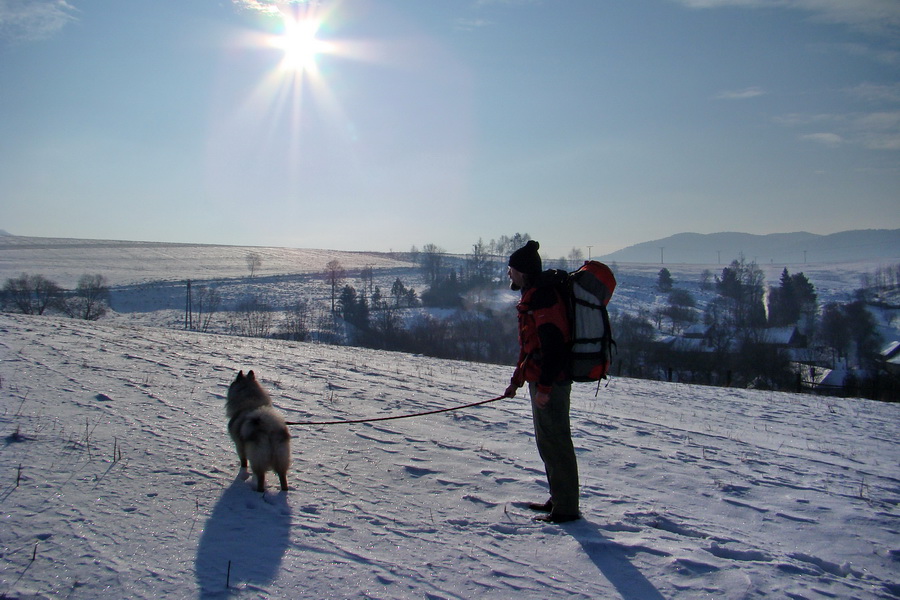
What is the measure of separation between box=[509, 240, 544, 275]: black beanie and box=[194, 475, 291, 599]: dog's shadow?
3.07 m

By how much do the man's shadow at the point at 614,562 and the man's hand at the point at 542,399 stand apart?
3.78 feet

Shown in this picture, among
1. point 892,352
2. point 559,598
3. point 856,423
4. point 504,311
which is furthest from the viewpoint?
point 504,311

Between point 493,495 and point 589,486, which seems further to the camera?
point 589,486

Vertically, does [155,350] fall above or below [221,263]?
below

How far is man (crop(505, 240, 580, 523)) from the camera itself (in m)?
4.35

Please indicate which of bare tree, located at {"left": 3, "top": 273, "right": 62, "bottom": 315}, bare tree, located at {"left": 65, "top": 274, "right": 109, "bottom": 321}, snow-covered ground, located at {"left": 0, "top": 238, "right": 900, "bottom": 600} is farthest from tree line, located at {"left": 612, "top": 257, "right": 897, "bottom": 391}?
bare tree, located at {"left": 3, "top": 273, "right": 62, "bottom": 315}

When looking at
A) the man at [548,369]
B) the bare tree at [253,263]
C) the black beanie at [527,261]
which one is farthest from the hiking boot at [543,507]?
the bare tree at [253,263]

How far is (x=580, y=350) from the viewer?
4473mm

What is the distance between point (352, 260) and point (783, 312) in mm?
95436

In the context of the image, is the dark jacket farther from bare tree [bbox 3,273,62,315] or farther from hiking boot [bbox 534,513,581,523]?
bare tree [bbox 3,273,62,315]

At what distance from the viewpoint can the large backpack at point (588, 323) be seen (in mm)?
4465

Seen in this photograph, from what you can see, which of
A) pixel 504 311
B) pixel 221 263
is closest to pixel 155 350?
pixel 504 311

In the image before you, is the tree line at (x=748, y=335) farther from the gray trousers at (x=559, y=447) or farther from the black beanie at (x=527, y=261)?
the black beanie at (x=527, y=261)

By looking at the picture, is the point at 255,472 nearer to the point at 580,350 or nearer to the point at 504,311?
the point at 580,350
